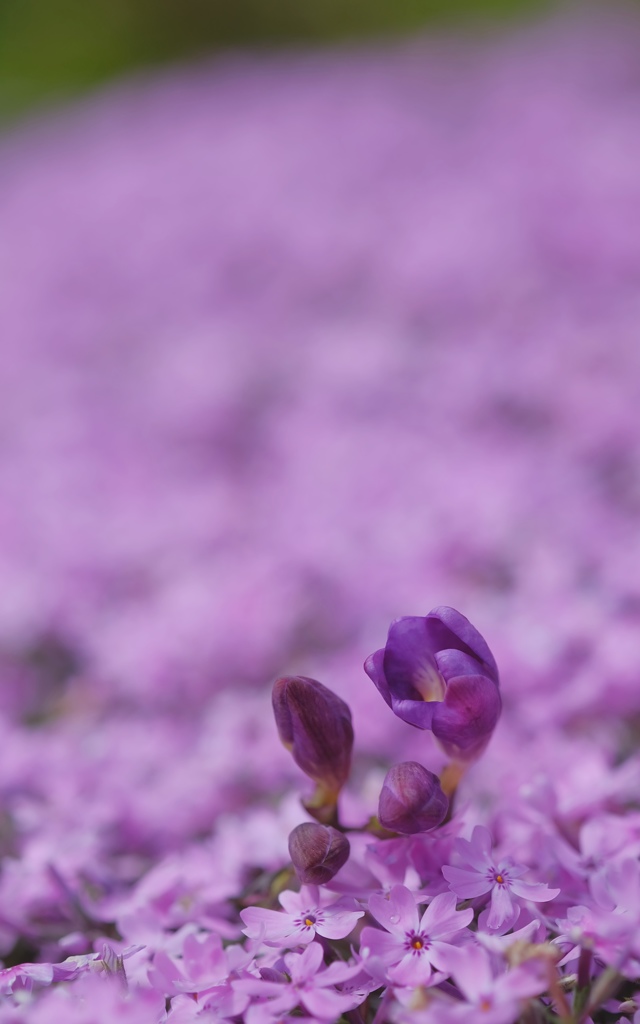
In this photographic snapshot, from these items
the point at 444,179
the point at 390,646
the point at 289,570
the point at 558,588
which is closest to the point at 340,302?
the point at 444,179

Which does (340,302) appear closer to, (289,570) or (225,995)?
(289,570)

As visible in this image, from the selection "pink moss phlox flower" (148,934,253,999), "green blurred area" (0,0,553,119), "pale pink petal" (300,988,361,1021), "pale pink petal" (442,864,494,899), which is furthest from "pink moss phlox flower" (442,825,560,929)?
"green blurred area" (0,0,553,119)

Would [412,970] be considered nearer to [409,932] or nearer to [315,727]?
[409,932]

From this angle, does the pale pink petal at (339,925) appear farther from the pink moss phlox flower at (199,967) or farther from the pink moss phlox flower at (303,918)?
the pink moss phlox flower at (199,967)

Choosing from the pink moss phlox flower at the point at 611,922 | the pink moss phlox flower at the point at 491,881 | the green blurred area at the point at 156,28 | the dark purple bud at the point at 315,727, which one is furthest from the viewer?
the green blurred area at the point at 156,28

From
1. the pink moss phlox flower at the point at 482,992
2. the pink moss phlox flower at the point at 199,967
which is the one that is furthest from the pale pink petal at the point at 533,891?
the pink moss phlox flower at the point at 199,967

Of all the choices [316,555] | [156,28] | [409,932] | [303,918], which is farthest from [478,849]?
[156,28]
